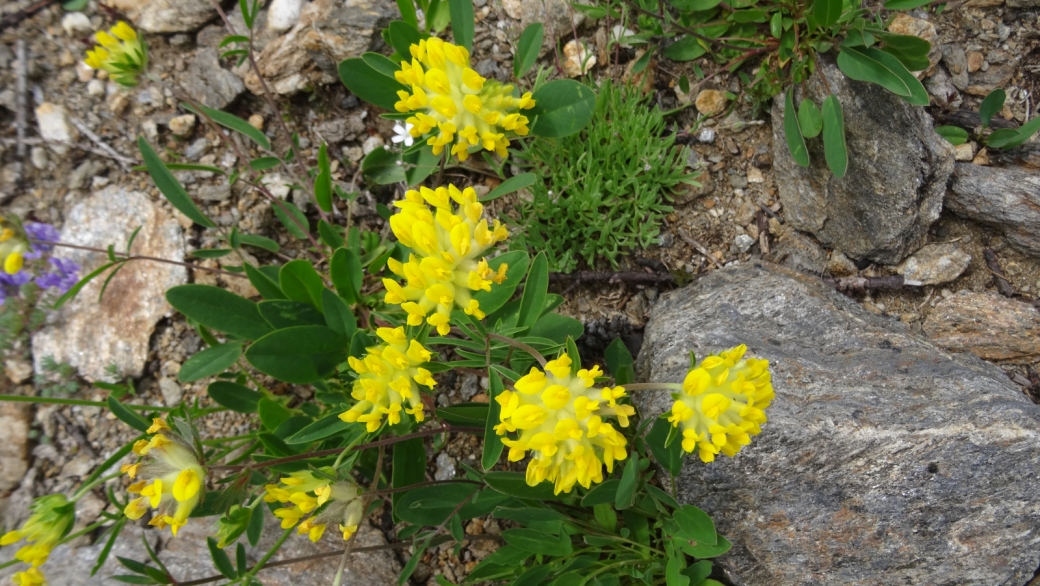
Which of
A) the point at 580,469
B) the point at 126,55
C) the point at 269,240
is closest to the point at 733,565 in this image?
the point at 580,469

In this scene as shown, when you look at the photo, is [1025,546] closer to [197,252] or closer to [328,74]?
[197,252]

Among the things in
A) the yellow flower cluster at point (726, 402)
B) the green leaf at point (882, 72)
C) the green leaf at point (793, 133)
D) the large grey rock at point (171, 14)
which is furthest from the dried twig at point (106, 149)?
the green leaf at point (882, 72)

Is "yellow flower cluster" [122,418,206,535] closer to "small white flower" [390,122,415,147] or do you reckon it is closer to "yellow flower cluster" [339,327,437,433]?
"yellow flower cluster" [339,327,437,433]

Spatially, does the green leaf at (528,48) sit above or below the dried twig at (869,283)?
above

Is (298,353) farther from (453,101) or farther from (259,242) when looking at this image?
(453,101)

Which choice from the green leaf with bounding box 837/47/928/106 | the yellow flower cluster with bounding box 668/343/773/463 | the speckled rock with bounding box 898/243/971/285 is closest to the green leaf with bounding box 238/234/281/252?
the yellow flower cluster with bounding box 668/343/773/463

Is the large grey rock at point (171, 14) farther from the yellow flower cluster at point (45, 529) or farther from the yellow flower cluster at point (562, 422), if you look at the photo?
the yellow flower cluster at point (562, 422)
